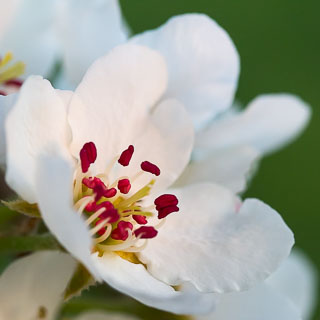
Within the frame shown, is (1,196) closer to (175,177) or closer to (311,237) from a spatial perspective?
(175,177)

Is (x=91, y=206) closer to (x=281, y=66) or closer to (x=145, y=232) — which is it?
(x=145, y=232)

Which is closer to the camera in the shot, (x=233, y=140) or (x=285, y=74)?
(x=233, y=140)

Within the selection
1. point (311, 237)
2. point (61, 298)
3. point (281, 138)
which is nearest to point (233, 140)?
point (281, 138)

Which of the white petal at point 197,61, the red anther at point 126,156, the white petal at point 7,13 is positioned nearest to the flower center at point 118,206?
the red anther at point 126,156

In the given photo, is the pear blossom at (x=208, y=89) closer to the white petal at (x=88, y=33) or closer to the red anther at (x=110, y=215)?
the white petal at (x=88, y=33)

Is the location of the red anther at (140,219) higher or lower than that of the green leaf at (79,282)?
higher

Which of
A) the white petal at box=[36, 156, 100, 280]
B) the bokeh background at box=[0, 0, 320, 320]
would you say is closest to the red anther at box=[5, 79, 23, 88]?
the white petal at box=[36, 156, 100, 280]

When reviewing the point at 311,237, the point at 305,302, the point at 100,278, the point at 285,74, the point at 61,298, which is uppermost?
the point at 100,278
